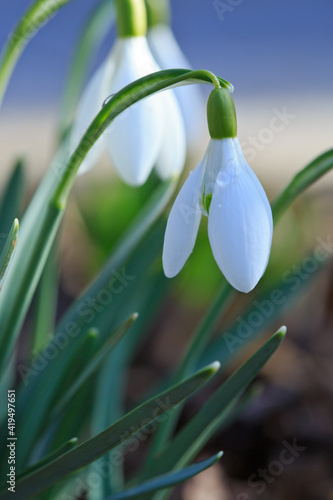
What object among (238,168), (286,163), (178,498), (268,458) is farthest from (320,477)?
(286,163)

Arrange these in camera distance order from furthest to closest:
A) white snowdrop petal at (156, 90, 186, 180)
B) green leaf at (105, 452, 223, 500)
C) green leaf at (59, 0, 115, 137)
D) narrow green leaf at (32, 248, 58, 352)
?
narrow green leaf at (32, 248, 58, 352) → green leaf at (59, 0, 115, 137) → white snowdrop petal at (156, 90, 186, 180) → green leaf at (105, 452, 223, 500)

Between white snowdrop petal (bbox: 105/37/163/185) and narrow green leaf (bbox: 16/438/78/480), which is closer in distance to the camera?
narrow green leaf (bbox: 16/438/78/480)

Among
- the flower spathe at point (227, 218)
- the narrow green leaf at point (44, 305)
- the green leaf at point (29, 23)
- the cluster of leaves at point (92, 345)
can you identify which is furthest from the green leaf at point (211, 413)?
the green leaf at point (29, 23)

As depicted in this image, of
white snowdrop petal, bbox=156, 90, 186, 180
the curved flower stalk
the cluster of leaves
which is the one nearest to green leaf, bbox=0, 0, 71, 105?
the cluster of leaves

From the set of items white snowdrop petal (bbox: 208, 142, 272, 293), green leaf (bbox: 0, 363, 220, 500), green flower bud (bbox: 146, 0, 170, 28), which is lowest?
green leaf (bbox: 0, 363, 220, 500)

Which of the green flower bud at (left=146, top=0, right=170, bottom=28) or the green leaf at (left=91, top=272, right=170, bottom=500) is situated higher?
the green flower bud at (left=146, top=0, right=170, bottom=28)

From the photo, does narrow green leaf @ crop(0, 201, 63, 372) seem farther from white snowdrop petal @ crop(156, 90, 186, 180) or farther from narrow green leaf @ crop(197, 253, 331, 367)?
narrow green leaf @ crop(197, 253, 331, 367)
